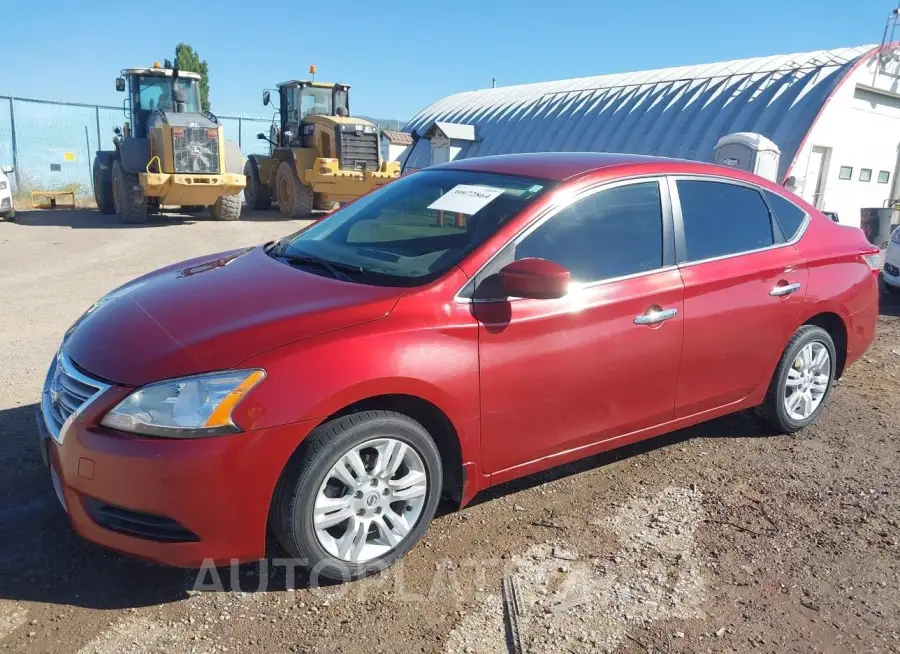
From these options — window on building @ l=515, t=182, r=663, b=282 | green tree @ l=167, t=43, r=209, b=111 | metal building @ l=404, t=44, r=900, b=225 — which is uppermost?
green tree @ l=167, t=43, r=209, b=111

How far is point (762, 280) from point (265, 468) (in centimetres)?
287

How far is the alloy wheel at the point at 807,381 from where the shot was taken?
14.3 feet

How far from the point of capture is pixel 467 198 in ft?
11.5

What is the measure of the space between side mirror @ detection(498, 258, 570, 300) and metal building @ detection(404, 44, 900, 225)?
1418 centimetres

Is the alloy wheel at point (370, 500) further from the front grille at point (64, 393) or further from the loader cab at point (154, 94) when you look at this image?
the loader cab at point (154, 94)

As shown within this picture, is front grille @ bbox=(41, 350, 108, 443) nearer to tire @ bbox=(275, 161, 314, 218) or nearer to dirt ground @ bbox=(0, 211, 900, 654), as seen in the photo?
dirt ground @ bbox=(0, 211, 900, 654)

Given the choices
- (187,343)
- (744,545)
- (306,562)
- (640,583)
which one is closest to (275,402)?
(187,343)

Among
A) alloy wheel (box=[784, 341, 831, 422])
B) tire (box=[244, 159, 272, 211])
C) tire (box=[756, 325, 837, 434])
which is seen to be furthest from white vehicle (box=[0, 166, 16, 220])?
alloy wheel (box=[784, 341, 831, 422])

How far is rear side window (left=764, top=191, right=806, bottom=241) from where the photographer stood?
4238 mm

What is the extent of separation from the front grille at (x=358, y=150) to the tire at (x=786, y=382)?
13.1m

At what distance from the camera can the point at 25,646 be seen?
2434 millimetres

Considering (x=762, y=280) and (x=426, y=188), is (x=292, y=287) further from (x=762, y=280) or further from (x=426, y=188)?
(x=762, y=280)

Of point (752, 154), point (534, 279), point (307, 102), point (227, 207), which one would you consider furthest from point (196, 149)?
point (534, 279)

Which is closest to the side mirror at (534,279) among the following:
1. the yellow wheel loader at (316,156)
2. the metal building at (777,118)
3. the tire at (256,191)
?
the yellow wheel loader at (316,156)
